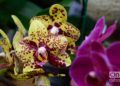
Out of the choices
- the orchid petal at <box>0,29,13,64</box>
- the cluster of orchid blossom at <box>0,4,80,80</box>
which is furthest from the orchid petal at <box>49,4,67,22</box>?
the orchid petal at <box>0,29,13,64</box>

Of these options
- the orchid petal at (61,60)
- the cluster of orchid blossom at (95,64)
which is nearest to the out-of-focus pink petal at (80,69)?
the cluster of orchid blossom at (95,64)

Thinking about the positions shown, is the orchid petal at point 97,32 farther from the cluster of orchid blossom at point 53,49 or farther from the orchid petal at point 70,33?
the orchid petal at point 70,33

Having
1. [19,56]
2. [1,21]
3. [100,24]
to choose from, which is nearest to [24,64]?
[19,56]

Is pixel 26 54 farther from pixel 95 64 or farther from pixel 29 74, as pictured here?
pixel 95 64

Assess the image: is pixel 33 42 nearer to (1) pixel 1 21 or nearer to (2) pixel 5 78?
(2) pixel 5 78

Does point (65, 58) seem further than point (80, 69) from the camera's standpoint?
Yes

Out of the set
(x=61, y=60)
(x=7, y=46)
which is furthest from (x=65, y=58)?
(x=7, y=46)
